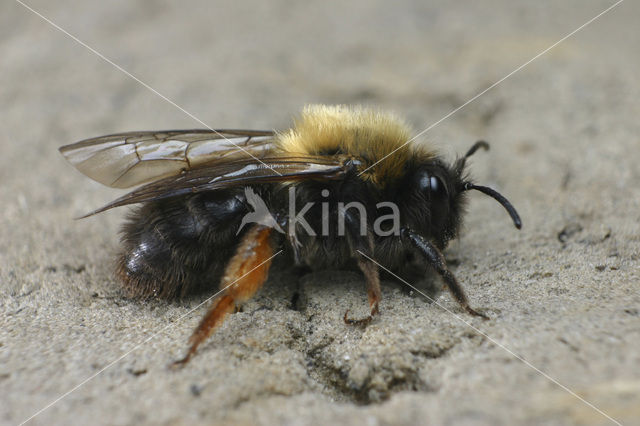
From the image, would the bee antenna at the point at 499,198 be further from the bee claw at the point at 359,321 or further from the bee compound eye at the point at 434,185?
the bee claw at the point at 359,321

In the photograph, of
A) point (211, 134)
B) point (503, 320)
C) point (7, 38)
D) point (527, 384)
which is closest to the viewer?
point (527, 384)

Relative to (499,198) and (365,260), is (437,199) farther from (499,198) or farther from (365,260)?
(365,260)

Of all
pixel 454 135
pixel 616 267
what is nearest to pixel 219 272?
pixel 616 267

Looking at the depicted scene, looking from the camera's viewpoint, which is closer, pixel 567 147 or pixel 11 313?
pixel 11 313

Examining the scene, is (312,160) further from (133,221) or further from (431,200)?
(133,221)

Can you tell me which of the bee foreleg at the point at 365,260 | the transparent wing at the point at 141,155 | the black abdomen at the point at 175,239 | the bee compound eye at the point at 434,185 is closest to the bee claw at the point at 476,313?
the bee foreleg at the point at 365,260

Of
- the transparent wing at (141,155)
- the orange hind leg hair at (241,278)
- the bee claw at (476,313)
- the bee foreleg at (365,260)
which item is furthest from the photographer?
the transparent wing at (141,155)

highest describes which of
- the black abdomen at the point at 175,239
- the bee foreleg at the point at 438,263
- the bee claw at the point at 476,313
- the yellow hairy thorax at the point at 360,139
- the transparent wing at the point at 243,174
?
the yellow hairy thorax at the point at 360,139
